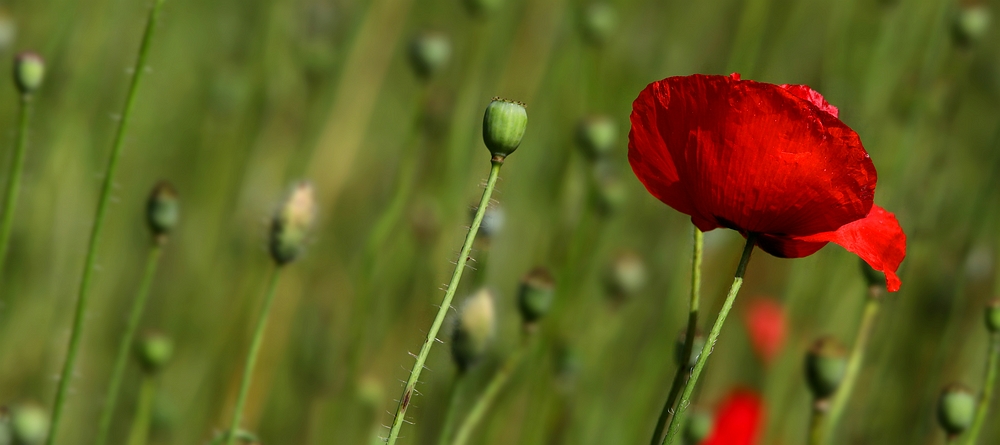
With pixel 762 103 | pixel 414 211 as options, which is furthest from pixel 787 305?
pixel 762 103

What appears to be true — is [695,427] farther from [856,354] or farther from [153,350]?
[153,350]

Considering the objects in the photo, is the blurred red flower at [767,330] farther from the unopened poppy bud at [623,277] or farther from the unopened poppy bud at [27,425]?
the unopened poppy bud at [27,425]

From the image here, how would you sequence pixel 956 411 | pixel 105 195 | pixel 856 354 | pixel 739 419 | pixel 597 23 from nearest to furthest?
pixel 105 195
pixel 956 411
pixel 856 354
pixel 739 419
pixel 597 23

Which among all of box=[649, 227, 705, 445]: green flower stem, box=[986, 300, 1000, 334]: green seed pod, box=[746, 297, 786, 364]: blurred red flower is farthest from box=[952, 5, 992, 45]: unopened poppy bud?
box=[649, 227, 705, 445]: green flower stem

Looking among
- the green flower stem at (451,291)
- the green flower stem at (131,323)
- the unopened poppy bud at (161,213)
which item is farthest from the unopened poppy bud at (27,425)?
the green flower stem at (451,291)

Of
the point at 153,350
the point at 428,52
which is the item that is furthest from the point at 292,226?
the point at 428,52

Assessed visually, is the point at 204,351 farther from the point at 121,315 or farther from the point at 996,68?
the point at 996,68

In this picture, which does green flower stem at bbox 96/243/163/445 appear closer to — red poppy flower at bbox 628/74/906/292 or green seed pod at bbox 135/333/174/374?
green seed pod at bbox 135/333/174/374

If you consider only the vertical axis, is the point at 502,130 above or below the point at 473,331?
above
